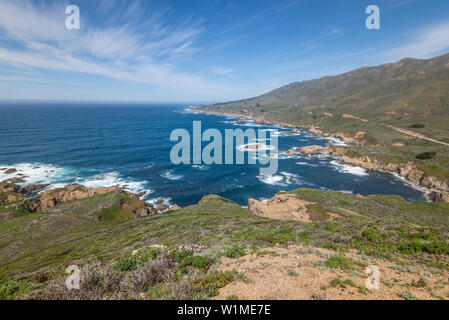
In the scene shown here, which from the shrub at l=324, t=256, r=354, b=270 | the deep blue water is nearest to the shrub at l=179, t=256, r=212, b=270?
the shrub at l=324, t=256, r=354, b=270

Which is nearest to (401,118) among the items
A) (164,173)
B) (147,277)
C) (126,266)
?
(164,173)

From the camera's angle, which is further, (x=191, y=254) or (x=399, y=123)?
(x=399, y=123)

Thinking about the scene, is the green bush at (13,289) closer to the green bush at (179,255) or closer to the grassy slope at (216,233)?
the grassy slope at (216,233)

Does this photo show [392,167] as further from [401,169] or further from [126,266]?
[126,266]

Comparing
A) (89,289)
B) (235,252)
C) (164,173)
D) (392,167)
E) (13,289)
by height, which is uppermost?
(89,289)

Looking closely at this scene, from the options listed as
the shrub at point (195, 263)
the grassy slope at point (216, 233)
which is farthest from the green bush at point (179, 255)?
the grassy slope at point (216, 233)

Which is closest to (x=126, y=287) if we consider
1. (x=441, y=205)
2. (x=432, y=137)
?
(x=441, y=205)

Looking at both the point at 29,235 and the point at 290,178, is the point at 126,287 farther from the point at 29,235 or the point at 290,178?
the point at 290,178
